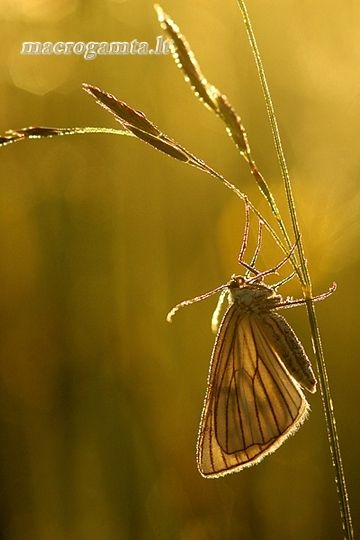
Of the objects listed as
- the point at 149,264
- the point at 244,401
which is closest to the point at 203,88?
the point at 244,401

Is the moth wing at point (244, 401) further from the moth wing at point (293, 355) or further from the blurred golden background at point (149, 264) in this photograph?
the blurred golden background at point (149, 264)

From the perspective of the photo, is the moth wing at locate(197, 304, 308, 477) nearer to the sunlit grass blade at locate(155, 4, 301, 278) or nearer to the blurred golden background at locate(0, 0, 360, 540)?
the sunlit grass blade at locate(155, 4, 301, 278)

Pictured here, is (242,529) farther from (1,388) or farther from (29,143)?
(29,143)

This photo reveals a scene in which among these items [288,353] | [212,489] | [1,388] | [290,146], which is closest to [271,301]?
[288,353]

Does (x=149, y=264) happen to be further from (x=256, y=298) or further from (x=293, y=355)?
(x=293, y=355)

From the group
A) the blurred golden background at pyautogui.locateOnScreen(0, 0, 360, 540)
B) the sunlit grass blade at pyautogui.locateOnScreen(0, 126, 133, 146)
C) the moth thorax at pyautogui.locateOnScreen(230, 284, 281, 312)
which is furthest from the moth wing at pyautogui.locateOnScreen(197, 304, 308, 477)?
the blurred golden background at pyautogui.locateOnScreen(0, 0, 360, 540)

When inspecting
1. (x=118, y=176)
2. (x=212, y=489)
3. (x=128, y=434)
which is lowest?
(x=212, y=489)

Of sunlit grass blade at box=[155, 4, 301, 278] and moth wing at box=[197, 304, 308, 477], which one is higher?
sunlit grass blade at box=[155, 4, 301, 278]
